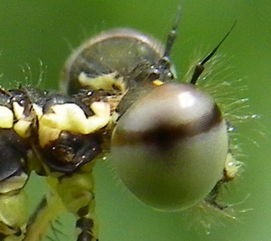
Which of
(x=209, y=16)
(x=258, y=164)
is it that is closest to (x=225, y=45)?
(x=209, y=16)

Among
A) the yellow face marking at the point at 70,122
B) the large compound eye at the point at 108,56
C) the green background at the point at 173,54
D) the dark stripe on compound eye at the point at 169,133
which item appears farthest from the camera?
the green background at the point at 173,54

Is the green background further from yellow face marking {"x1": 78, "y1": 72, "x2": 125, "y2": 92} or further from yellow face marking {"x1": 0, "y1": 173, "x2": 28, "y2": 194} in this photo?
yellow face marking {"x1": 0, "y1": 173, "x2": 28, "y2": 194}

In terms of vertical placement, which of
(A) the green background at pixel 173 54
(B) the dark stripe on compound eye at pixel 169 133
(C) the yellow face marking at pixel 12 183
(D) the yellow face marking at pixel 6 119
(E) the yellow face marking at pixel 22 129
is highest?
(B) the dark stripe on compound eye at pixel 169 133

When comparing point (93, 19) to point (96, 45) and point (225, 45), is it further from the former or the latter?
point (96, 45)

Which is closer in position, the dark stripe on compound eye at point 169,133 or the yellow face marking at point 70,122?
the dark stripe on compound eye at point 169,133

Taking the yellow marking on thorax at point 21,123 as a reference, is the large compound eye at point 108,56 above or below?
below

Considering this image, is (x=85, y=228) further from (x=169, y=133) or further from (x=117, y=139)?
(x=169, y=133)

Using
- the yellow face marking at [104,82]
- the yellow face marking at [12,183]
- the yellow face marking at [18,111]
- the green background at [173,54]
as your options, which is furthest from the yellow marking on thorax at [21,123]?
the green background at [173,54]

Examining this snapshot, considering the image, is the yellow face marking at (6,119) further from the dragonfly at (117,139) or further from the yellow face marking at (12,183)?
the yellow face marking at (12,183)
